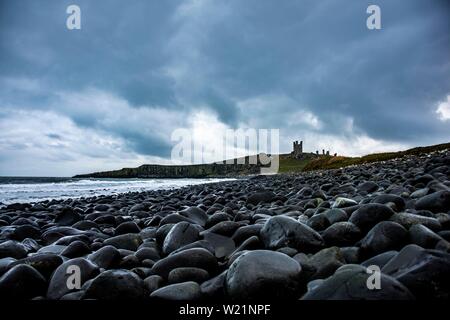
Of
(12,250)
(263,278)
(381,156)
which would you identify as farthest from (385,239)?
(381,156)

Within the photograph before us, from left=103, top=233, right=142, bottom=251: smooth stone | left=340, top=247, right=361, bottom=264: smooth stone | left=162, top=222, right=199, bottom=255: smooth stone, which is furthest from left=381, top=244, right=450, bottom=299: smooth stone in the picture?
left=103, top=233, right=142, bottom=251: smooth stone

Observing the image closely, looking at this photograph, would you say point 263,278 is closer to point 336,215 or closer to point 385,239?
point 385,239

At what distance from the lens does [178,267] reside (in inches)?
106

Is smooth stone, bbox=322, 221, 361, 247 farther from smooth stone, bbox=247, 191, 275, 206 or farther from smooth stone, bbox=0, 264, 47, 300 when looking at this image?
smooth stone, bbox=247, 191, 275, 206

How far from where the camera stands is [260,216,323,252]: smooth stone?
2837 mm

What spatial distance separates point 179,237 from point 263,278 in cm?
170

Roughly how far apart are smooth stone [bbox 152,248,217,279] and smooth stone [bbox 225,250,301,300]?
1.85 feet

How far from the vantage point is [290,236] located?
2.90 meters

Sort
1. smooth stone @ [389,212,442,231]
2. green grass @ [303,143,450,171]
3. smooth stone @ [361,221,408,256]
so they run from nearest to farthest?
smooth stone @ [361,221,408,256] < smooth stone @ [389,212,442,231] < green grass @ [303,143,450,171]

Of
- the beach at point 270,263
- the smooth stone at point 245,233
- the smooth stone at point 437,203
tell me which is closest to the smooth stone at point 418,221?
the beach at point 270,263

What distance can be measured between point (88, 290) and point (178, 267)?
731 millimetres

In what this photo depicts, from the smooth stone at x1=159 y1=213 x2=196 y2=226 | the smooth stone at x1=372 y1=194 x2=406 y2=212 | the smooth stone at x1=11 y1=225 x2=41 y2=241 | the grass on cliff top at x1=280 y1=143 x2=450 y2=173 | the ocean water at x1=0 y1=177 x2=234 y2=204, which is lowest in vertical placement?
the ocean water at x1=0 y1=177 x2=234 y2=204
